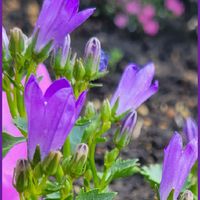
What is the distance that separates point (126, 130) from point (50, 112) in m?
0.28

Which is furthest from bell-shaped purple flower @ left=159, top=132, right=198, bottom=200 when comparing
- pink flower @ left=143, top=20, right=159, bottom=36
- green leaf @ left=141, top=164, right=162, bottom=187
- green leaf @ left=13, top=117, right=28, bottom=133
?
pink flower @ left=143, top=20, right=159, bottom=36

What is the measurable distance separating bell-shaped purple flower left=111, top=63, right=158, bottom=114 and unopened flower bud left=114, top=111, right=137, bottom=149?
2cm

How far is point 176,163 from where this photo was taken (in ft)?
3.20

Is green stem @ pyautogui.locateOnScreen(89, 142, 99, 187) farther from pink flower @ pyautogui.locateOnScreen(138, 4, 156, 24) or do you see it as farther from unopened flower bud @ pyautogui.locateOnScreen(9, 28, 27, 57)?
pink flower @ pyautogui.locateOnScreen(138, 4, 156, 24)

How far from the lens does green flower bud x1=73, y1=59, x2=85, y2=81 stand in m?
1.05

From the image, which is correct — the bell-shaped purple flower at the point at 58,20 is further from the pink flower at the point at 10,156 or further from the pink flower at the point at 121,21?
the pink flower at the point at 121,21

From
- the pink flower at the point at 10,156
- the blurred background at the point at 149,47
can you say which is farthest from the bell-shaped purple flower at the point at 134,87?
the blurred background at the point at 149,47

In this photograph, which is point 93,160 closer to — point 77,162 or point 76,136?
point 76,136

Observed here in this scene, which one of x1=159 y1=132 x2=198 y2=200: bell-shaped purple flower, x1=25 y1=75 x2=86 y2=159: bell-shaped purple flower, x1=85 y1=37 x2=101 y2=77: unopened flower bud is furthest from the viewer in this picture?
x1=85 y1=37 x2=101 y2=77: unopened flower bud

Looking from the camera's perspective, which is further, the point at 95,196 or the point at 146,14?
the point at 146,14

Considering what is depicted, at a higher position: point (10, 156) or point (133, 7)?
point (133, 7)

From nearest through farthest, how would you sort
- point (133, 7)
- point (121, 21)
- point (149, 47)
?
point (149, 47), point (121, 21), point (133, 7)

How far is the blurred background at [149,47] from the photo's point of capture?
2432 millimetres

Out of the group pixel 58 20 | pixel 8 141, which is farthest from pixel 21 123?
pixel 58 20
